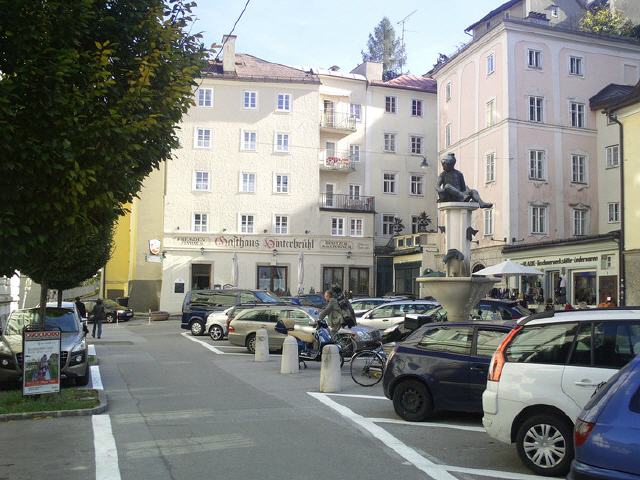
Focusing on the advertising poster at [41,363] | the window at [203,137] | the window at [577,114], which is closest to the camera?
the advertising poster at [41,363]

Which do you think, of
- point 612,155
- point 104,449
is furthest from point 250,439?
point 612,155

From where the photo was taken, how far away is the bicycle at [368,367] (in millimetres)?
13922

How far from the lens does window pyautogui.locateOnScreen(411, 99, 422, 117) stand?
177 feet

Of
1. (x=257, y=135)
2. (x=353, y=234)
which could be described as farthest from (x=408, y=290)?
(x=257, y=135)

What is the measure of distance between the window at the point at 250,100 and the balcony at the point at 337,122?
208 inches

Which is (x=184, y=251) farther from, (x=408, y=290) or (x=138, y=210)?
(x=408, y=290)

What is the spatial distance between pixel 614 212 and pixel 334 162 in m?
19.9

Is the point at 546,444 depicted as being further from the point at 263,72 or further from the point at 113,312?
the point at 263,72

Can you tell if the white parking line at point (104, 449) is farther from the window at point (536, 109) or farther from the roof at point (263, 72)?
the roof at point (263, 72)

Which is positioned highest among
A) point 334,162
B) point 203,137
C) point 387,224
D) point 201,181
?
point 203,137

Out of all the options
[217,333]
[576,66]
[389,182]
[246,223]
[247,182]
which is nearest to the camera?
[217,333]

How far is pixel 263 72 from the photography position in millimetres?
48625

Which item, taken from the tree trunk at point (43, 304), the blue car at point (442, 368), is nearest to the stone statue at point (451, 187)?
the blue car at point (442, 368)

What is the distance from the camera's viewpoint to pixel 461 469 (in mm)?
7453
